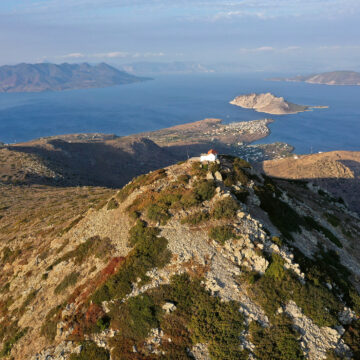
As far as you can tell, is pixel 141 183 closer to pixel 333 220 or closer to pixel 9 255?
pixel 9 255

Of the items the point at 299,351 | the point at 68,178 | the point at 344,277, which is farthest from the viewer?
the point at 68,178

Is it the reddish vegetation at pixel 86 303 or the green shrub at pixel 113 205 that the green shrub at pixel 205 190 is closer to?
the reddish vegetation at pixel 86 303

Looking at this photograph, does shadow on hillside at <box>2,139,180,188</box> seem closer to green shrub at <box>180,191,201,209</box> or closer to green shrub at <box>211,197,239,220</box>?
green shrub at <box>180,191,201,209</box>

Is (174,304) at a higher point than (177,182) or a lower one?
lower

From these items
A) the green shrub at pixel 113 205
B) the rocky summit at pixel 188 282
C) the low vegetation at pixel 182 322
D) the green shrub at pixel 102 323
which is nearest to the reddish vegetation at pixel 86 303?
the rocky summit at pixel 188 282

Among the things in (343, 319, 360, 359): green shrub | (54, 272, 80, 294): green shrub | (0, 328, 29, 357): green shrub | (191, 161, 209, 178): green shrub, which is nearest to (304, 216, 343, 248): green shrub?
(343, 319, 360, 359): green shrub

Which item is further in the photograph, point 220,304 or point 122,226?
point 122,226

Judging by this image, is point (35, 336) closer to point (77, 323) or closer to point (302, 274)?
point (77, 323)

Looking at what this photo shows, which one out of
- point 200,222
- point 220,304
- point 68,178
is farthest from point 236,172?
point 68,178
